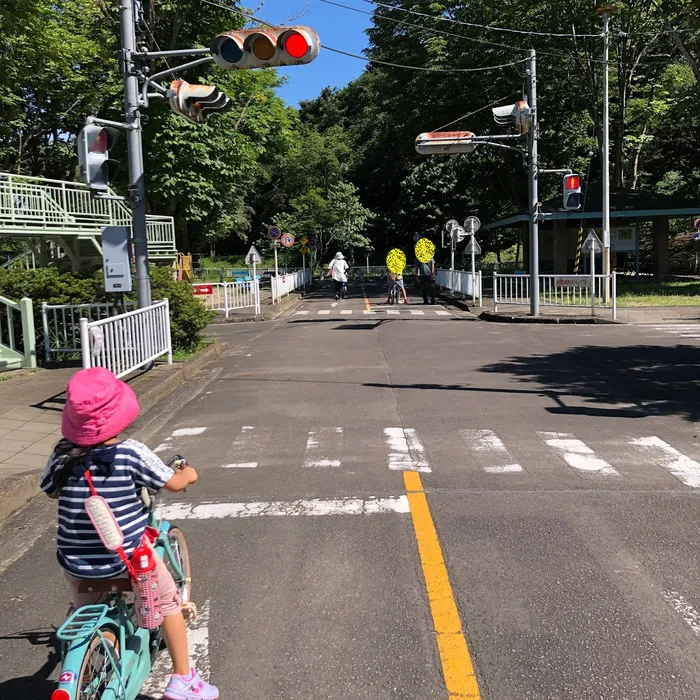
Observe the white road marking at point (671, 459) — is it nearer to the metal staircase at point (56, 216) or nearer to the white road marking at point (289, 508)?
the white road marking at point (289, 508)

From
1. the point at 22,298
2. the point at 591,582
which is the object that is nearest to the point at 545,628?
the point at 591,582

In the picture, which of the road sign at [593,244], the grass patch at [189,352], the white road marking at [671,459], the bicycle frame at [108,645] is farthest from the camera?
the road sign at [593,244]

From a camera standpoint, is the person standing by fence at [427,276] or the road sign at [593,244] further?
the person standing by fence at [427,276]

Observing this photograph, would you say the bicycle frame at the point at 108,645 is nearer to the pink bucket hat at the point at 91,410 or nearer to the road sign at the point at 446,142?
the pink bucket hat at the point at 91,410

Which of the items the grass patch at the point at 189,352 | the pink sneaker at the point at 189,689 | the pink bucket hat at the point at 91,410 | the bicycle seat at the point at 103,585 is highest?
the pink bucket hat at the point at 91,410

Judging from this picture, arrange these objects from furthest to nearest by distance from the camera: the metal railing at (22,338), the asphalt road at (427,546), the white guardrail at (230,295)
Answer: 1. the white guardrail at (230,295)
2. the metal railing at (22,338)
3. the asphalt road at (427,546)

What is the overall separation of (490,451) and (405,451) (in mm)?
808

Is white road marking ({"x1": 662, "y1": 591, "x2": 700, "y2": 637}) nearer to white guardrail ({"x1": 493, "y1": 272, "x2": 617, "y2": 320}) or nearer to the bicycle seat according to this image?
the bicycle seat

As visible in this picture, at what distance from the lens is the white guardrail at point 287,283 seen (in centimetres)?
2748

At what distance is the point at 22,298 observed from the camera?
11055 millimetres

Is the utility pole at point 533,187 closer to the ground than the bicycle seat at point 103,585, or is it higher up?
higher up

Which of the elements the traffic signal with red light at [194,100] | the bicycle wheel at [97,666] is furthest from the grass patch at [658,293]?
the bicycle wheel at [97,666]

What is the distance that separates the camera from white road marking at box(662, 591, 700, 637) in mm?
3486

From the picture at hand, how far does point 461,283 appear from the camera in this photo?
2773 cm
